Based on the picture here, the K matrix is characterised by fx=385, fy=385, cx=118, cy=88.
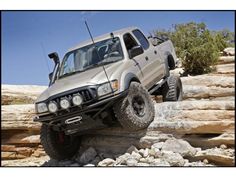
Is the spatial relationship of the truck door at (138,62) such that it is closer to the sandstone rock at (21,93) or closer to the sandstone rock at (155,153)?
Result: the sandstone rock at (155,153)

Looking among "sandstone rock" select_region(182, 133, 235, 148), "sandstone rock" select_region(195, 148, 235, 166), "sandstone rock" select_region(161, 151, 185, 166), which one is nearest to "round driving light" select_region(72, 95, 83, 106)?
"sandstone rock" select_region(161, 151, 185, 166)

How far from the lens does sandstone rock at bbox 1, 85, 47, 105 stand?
1022 centimetres

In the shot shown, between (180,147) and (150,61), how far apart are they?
202cm

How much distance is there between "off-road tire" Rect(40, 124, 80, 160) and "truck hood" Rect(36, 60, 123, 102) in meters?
0.60

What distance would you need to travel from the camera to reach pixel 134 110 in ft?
19.2

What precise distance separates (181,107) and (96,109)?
1.56 metres

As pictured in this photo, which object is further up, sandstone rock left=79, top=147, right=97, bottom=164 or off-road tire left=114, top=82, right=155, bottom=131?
off-road tire left=114, top=82, right=155, bottom=131

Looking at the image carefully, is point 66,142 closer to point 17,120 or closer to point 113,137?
point 113,137

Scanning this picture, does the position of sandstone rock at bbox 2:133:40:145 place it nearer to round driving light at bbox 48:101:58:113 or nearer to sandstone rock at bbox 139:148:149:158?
round driving light at bbox 48:101:58:113

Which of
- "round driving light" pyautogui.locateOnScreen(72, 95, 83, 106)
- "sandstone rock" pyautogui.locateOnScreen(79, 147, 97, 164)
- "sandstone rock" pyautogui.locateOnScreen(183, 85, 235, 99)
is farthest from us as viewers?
"sandstone rock" pyautogui.locateOnScreen(183, 85, 235, 99)

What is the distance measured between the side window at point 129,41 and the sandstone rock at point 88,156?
6.25ft

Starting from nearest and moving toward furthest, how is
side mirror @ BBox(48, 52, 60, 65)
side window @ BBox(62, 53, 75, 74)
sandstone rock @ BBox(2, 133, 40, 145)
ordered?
1. side window @ BBox(62, 53, 75, 74)
2. side mirror @ BBox(48, 52, 60, 65)
3. sandstone rock @ BBox(2, 133, 40, 145)

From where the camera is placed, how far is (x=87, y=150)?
6379 millimetres

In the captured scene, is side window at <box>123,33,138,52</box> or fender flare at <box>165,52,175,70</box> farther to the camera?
fender flare at <box>165,52,175,70</box>
